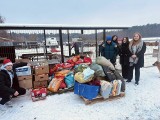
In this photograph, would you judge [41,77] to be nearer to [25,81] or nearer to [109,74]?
[25,81]

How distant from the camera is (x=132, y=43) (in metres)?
4.62

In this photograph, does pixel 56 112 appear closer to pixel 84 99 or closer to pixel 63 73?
pixel 84 99

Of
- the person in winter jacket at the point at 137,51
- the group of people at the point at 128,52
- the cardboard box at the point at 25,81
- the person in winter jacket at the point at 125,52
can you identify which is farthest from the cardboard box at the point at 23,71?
the person in winter jacket at the point at 137,51

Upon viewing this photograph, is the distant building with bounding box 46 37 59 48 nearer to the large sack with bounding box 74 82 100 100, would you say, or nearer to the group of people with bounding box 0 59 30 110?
the group of people with bounding box 0 59 30 110

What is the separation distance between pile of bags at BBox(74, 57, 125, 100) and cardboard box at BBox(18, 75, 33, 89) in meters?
1.35

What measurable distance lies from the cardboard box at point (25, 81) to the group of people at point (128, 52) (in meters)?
2.50

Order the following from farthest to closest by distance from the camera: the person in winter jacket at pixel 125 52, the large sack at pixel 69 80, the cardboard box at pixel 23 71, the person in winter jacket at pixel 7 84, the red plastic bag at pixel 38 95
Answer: the person in winter jacket at pixel 125 52 → the large sack at pixel 69 80 → the cardboard box at pixel 23 71 → the red plastic bag at pixel 38 95 → the person in winter jacket at pixel 7 84

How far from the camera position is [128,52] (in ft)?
15.2

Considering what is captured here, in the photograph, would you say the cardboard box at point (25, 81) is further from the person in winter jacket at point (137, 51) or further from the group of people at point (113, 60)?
the person in winter jacket at point (137, 51)

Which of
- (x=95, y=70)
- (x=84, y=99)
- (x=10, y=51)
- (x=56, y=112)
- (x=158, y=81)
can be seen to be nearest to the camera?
(x=56, y=112)

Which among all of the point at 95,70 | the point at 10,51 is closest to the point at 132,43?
the point at 95,70

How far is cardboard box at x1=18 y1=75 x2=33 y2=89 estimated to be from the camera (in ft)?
13.4

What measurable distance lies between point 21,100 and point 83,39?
3.69 meters

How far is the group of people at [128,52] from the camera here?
4.47 meters
